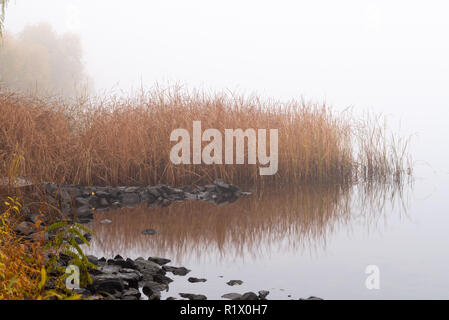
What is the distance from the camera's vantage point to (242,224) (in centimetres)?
544

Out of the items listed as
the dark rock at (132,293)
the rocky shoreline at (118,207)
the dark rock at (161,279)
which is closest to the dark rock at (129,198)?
the rocky shoreline at (118,207)

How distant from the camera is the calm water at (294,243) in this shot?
3486 millimetres

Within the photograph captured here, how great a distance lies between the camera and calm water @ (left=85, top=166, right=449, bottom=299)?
3.49 metres

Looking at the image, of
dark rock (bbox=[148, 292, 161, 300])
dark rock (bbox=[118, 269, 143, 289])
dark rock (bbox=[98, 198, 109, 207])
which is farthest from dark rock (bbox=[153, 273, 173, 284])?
dark rock (bbox=[98, 198, 109, 207])

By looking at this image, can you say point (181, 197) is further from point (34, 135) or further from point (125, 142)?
point (34, 135)

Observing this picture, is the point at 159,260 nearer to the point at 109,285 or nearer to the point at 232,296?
the point at 109,285

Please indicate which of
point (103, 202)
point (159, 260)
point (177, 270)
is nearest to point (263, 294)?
point (177, 270)

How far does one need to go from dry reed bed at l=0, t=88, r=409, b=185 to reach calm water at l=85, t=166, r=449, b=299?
121cm

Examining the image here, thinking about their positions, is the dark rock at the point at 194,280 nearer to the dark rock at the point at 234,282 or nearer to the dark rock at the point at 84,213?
the dark rock at the point at 234,282

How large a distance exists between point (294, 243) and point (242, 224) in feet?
2.97

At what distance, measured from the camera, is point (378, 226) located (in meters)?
5.63

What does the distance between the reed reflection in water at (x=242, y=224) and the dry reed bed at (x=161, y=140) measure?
969mm
